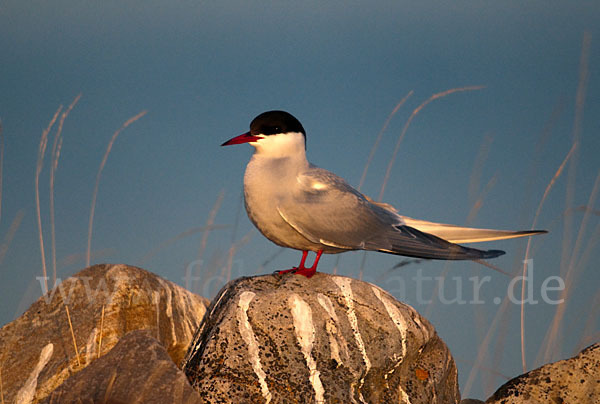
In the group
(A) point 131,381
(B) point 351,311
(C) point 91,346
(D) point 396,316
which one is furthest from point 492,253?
(C) point 91,346

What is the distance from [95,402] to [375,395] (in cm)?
188

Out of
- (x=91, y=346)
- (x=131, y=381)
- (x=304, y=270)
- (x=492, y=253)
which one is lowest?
(x=91, y=346)

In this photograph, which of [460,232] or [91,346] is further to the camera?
[91,346]

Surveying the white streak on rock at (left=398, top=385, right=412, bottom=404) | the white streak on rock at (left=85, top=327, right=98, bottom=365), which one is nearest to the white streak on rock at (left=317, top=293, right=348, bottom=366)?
the white streak on rock at (left=398, top=385, right=412, bottom=404)

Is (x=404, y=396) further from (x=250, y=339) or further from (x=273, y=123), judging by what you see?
(x=273, y=123)

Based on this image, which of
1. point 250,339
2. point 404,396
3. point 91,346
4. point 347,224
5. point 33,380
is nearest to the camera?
point 250,339

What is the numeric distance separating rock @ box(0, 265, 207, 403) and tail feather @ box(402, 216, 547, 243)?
100 inches

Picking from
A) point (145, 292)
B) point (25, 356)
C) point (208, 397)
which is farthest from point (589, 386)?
point (25, 356)

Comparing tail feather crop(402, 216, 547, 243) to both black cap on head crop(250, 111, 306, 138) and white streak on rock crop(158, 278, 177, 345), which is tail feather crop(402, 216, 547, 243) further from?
white streak on rock crop(158, 278, 177, 345)

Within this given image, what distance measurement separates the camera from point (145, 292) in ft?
20.0

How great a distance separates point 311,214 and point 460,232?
1.28 m

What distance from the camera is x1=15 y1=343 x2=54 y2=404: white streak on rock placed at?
220 inches

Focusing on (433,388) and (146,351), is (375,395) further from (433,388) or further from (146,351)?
(146,351)

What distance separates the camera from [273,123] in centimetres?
504
